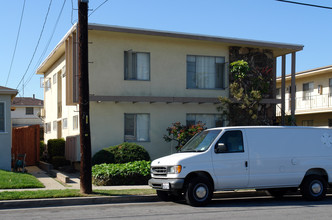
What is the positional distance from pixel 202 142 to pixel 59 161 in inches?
456

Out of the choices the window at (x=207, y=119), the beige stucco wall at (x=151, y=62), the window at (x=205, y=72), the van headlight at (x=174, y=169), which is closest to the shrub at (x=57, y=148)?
the beige stucco wall at (x=151, y=62)

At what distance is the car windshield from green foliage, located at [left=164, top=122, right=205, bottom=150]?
19.7 ft

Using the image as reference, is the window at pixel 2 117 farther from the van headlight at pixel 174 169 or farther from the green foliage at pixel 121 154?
Result: the van headlight at pixel 174 169

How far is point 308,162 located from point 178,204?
12.8ft

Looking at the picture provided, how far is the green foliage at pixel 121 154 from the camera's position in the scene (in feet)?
60.4

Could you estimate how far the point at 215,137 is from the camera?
12430 millimetres

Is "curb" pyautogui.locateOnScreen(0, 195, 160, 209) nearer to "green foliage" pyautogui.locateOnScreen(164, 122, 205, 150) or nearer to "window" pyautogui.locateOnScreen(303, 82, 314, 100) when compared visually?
"green foliage" pyautogui.locateOnScreen(164, 122, 205, 150)

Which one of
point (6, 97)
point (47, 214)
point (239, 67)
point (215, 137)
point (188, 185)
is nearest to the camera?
point (47, 214)

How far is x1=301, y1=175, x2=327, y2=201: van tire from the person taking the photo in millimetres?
12852

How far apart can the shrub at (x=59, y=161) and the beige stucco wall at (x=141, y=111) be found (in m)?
3.60

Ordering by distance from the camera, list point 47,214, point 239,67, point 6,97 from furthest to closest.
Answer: point 239,67 → point 6,97 → point 47,214

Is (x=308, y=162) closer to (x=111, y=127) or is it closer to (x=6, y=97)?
(x=111, y=127)

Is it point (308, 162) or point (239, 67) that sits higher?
point (239, 67)

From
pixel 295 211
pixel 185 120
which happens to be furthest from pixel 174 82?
pixel 295 211
